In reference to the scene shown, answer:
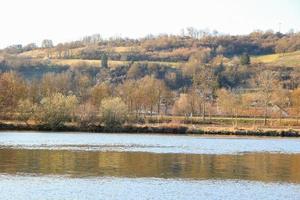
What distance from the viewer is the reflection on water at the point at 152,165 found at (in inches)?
1822

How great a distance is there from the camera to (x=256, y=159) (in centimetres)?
6003

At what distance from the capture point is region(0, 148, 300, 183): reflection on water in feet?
152

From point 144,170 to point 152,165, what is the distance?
136 inches

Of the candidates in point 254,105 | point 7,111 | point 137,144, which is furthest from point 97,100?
point 137,144

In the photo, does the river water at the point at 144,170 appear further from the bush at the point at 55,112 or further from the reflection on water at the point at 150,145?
the bush at the point at 55,112

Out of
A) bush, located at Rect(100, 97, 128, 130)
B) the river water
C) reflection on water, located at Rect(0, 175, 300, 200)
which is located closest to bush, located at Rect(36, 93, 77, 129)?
Answer: bush, located at Rect(100, 97, 128, 130)

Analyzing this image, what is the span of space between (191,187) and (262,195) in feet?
15.8

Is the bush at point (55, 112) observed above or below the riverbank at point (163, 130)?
above

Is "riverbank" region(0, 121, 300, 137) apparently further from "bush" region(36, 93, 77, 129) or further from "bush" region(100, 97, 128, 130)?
"bush" region(36, 93, 77, 129)

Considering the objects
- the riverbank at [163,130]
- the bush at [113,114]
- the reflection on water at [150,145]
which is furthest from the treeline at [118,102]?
the reflection on water at [150,145]

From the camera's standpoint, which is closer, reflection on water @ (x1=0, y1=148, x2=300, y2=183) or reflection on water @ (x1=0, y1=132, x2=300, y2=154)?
reflection on water @ (x1=0, y1=148, x2=300, y2=183)

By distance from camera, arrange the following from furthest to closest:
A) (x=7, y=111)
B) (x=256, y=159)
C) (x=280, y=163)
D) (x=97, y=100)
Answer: (x=97, y=100) → (x=7, y=111) → (x=256, y=159) → (x=280, y=163)

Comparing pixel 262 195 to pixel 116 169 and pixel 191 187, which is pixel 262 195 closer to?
pixel 191 187

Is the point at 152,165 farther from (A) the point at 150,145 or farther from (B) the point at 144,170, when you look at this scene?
(A) the point at 150,145
